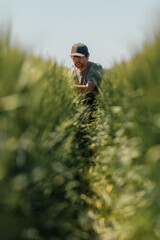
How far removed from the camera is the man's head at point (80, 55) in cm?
477

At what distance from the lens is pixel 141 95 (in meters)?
1.93

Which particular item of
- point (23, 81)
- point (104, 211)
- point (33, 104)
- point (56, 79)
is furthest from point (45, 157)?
point (56, 79)

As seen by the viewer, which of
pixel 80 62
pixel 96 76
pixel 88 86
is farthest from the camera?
pixel 80 62

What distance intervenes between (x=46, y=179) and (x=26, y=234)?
0.36 m

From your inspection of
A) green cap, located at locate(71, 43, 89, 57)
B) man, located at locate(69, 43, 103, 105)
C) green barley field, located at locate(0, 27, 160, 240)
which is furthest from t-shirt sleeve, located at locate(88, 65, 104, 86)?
green barley field, located at locate(0, 27, 160, 240)

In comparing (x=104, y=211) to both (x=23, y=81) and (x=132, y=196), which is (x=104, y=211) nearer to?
(x=132, y=196)

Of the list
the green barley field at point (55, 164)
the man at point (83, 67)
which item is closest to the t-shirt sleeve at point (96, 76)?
the man at point (83, 67)

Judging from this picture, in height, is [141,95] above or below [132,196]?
above

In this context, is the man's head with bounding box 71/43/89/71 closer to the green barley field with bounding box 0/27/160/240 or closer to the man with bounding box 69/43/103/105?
the man with bounding box 69/43/103/105

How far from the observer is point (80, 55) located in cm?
473

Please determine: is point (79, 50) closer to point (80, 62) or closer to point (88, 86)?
point (80, 62)

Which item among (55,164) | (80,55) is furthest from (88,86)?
(55,164)

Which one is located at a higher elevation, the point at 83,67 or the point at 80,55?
the point at 80,55

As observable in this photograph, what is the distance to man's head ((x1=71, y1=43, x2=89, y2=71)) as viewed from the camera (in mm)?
4766
